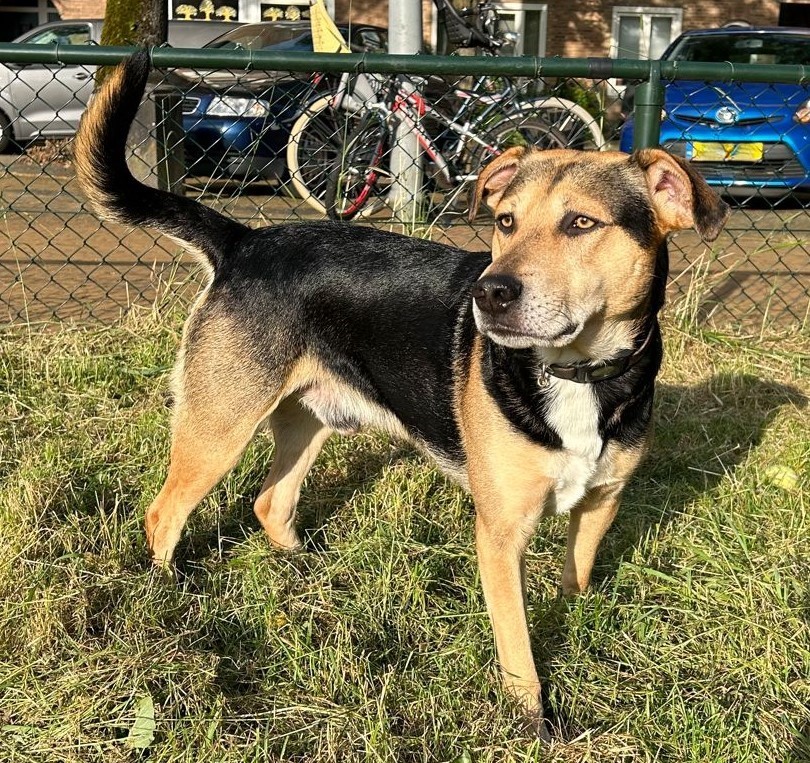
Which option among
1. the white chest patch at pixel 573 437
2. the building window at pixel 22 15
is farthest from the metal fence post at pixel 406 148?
the building window at pixel 22 15

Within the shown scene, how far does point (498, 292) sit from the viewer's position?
2.36 meters

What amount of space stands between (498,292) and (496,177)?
2.61 ft

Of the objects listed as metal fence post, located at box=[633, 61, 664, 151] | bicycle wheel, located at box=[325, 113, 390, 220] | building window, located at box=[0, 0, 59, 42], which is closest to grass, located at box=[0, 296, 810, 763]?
metal fence post, located at box=[633, 61, 664, 151]

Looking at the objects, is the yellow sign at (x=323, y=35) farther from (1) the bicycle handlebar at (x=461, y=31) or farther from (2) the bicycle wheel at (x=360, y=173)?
(1) the bicycle handlebar at (x=461, y=31)

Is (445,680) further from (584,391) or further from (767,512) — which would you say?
(767,512)

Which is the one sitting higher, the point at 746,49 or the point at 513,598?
the point at 513,598

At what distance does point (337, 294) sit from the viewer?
3021 mm

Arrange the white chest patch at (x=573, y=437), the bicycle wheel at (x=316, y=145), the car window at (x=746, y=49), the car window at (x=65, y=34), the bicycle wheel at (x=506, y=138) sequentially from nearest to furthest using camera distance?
the white chest patch at (x=573, y=437)
the bicycle wheel at (x=316, y=145)
the bicycle wheel at (x=506, y=138)
the car window at (x=746, y=49)
the car window at (x=65, y=34)

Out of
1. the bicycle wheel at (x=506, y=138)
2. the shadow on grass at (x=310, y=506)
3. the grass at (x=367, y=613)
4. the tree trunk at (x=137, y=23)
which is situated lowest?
the bicycle wheel at (x=506, y=138)

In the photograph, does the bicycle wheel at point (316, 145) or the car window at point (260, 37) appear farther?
the car window at point (260, 37)

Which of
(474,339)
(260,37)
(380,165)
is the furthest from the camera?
(260,37)

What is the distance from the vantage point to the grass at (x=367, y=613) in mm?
2447

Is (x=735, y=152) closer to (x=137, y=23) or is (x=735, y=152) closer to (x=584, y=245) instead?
(x=137, y=23)

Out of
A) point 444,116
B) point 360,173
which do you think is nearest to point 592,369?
point 360,173
